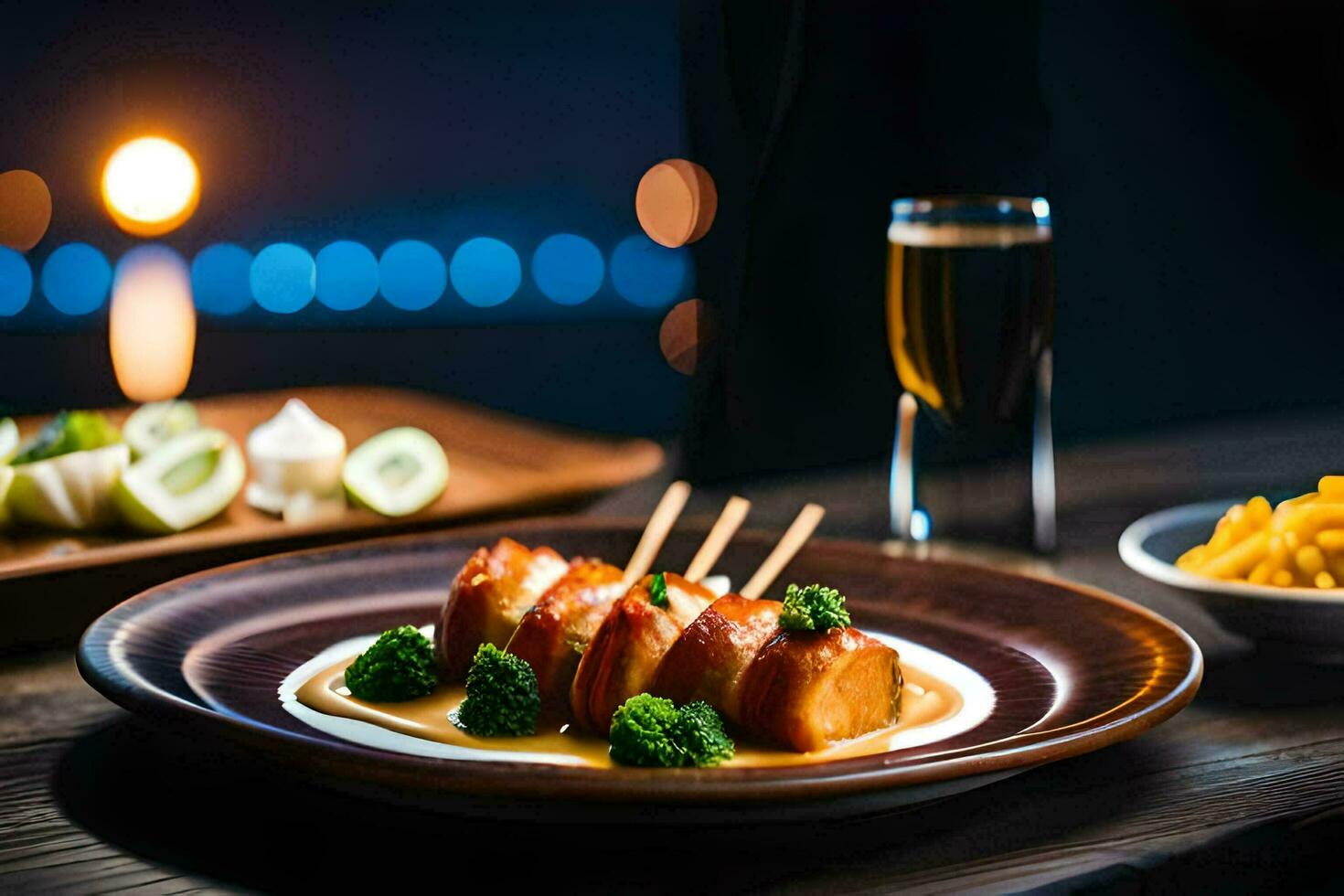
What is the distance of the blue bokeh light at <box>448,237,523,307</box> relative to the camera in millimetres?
10617

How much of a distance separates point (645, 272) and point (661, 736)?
33.7 ft

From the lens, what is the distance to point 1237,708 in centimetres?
140

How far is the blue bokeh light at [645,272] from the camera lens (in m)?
10.9

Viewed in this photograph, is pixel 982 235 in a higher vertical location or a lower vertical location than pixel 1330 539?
higher

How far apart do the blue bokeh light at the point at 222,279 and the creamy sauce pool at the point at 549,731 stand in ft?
25.9

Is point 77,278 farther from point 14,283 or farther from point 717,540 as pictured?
point 717,540

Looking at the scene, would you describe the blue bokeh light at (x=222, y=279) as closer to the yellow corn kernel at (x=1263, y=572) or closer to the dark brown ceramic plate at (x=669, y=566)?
the dark brown ceramic plate at (x=669, y=566)

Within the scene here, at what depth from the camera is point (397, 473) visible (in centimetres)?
223

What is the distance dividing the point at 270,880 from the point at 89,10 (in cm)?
1027

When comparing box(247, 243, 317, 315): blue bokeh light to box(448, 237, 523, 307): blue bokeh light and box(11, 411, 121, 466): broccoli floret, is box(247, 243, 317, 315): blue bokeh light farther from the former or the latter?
box(11, 411, 121, 466): broccoli floret

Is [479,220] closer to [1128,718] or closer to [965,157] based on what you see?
[965,157]

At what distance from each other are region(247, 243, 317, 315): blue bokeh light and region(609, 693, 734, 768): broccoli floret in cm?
885

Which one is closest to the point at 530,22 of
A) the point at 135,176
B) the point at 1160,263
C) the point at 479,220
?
the point at 479,220

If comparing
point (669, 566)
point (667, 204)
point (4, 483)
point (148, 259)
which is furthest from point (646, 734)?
point (667, 204)
